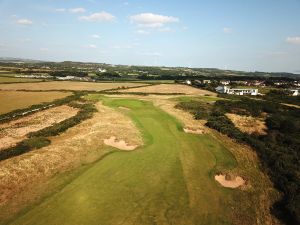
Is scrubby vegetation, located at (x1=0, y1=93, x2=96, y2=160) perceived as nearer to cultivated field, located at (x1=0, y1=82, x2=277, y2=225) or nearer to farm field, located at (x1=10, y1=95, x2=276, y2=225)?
cultivated field, located at (x1=0, y1=82, x2=277, y2=225)

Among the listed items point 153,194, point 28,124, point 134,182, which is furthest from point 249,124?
point 28,124

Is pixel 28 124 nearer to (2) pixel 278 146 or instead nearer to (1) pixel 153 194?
(1) pixel 153 194

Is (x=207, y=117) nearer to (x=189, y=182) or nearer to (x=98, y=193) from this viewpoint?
(x=189, y=182)

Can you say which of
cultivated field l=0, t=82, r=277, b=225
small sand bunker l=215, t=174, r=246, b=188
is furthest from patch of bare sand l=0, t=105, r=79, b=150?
small sand bunker l=215, t=174, r=246, b=188

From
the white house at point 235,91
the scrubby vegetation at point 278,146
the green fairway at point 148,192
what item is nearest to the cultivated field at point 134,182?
the green fairway at point 148,192

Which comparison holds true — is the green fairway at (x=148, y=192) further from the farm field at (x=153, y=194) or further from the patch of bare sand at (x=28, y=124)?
the patch of bare sand at (x=28, y=124)

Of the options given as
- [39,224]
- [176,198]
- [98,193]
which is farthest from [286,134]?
[39,224]
